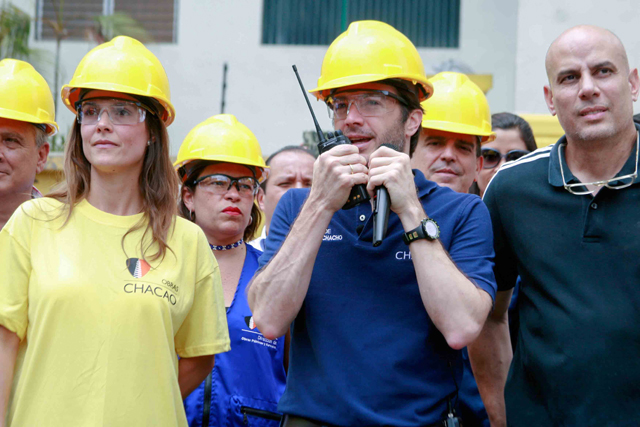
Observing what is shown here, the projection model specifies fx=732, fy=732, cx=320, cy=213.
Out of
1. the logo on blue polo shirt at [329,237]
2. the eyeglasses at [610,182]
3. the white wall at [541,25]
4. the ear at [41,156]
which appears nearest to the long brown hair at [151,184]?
the logo on blue polo shirt at [329,237]

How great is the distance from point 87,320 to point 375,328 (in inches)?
43.7

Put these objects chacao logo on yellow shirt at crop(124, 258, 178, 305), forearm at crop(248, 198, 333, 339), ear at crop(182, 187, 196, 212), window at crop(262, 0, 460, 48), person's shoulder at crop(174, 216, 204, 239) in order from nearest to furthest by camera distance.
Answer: forearm at crop(248, 198, 333, 339)
chacao logo on yellow shirt at crop(124, 258, 178, 305)
person's shoulder at crop(174, 216, 204, 239)
ear at crop(182, 187, 196, 212)
window at crop(262, 0, 460, 48)

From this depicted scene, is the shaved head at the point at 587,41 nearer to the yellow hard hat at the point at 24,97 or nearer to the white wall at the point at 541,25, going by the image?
the yellow hard hat at the point at 24,97

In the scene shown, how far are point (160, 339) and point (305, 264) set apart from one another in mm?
667

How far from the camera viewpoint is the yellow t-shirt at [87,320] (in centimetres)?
278

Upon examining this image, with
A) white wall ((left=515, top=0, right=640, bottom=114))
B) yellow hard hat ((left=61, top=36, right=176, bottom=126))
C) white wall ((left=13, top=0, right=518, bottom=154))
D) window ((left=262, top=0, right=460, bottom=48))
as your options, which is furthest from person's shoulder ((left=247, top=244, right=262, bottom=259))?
window ((left=262, top=0, right=460, bottom=48))

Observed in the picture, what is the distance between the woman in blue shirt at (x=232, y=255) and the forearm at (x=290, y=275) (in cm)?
101

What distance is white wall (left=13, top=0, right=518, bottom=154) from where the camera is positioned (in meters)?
12.9

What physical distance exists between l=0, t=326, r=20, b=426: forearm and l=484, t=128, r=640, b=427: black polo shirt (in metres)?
2.05

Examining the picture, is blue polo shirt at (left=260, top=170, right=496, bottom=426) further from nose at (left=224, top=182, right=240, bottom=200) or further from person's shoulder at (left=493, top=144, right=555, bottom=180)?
nose at (left=224, top=182, right=240, bottom=200)

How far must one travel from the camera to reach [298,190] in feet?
10.8

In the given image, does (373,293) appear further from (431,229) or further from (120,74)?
(120,74)

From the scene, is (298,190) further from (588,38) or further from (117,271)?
(588,38)

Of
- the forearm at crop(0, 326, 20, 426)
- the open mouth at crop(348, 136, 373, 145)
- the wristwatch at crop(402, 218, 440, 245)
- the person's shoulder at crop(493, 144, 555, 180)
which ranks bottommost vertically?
the forearm at crop(0, 326, 20, 426)
